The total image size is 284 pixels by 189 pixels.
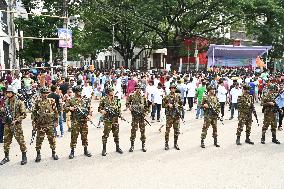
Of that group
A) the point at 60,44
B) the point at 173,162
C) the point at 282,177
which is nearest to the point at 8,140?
the point at 173,162

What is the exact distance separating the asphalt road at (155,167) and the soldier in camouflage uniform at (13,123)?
13.6 inches

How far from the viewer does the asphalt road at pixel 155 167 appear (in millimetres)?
7590

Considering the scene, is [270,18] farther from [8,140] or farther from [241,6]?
[8,140]

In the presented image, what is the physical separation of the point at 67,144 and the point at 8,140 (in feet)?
7.30

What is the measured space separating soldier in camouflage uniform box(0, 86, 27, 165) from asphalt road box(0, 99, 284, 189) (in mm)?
345

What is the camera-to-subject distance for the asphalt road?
7.59m

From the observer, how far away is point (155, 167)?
8.69 meters

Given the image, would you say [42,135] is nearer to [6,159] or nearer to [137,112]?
[6,159]

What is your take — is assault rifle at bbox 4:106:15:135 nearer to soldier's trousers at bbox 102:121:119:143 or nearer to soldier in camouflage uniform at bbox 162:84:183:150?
soldier's trousers at bbox 102:121:119:143

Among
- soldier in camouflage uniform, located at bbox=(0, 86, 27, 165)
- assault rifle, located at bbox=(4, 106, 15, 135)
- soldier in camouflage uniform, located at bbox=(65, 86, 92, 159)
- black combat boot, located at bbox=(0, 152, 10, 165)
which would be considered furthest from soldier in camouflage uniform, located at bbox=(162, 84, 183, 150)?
black combat boot, located at bbox=(0, 152, 10, 165)

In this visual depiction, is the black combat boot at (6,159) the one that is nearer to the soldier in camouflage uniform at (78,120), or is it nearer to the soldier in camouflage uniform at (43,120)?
the soldier in camouflage uniform at (43,120)

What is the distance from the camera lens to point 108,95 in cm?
1023

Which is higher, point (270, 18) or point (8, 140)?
point (270, 18)

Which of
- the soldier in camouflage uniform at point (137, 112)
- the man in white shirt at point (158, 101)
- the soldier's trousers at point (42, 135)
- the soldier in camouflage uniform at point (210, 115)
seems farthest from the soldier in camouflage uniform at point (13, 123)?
the man in white shirt at point (158, 101)
